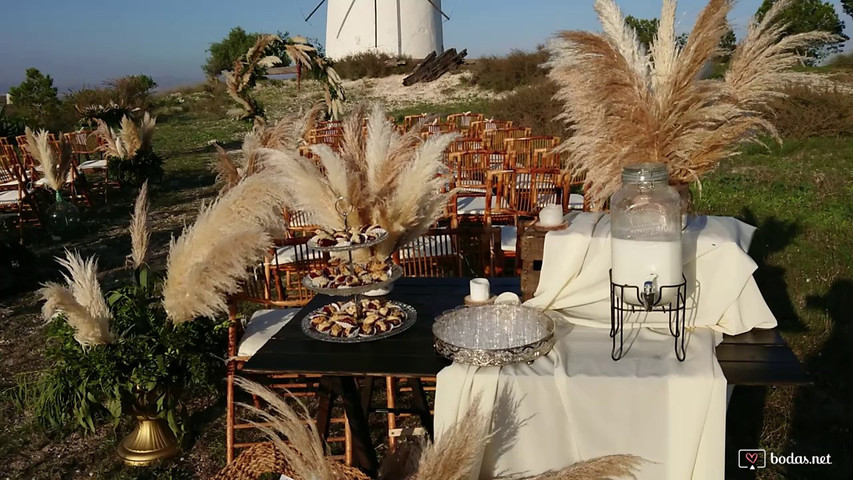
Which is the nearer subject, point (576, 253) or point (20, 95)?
point (576, 253)

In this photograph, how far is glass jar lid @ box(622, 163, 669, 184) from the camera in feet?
6.35

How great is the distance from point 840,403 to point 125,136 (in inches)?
370

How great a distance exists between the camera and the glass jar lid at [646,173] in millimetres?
1937

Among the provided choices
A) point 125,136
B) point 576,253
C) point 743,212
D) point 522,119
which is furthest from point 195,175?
point 576,253

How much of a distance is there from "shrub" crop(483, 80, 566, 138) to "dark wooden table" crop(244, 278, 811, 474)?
11.1 metres

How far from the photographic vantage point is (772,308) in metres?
4.61

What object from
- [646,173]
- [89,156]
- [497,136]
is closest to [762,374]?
[646,173]

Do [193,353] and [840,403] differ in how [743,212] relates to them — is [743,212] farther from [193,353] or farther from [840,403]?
[193,353]

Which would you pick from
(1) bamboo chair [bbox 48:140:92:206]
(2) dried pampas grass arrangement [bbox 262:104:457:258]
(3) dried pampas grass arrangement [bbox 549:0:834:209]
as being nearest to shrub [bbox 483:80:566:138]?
(1) bamboo chair [bbox 48:140:92:206]

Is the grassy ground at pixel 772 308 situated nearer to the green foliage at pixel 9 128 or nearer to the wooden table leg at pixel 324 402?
the wooden table leg at pixel 324 402

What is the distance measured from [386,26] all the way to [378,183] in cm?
2911

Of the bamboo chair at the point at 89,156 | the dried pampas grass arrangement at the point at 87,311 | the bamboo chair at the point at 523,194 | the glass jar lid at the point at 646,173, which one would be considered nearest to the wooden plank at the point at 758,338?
the glass jar lid at the point at 646,173

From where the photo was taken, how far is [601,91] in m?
2.17

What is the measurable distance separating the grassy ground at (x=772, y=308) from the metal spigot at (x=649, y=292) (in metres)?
1.49
